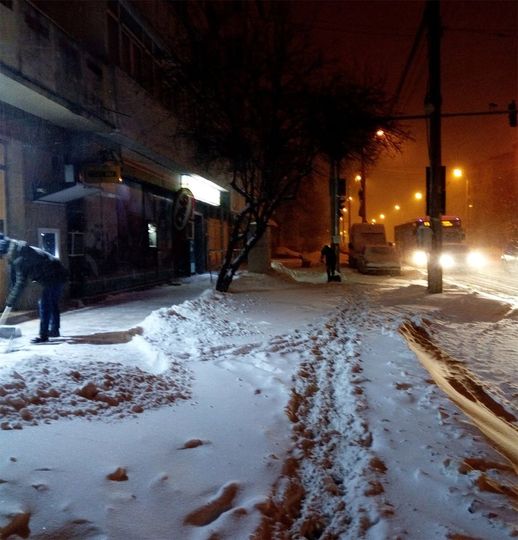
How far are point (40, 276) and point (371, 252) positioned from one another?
2362 centimetres

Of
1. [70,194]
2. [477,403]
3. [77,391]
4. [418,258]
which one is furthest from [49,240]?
[418,258]

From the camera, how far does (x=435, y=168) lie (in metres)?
16.2

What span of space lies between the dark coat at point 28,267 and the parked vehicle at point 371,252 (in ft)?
73.2

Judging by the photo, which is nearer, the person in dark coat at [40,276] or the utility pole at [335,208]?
the person in dark coat at [40,276]

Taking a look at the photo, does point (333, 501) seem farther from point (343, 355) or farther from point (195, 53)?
point (195, 53)

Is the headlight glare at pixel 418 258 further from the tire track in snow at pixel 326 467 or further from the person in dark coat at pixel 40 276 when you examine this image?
the person in dark coat at pixel 40 276

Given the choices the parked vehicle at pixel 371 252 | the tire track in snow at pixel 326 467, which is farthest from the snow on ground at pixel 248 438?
the parked vehicle at pixel 371 252

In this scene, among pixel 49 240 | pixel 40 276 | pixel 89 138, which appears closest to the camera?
pixel 40 276

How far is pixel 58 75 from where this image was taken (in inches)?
403

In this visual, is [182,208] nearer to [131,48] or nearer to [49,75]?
[131,48]

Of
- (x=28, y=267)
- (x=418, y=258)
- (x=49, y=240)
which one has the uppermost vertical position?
(x=49, y=240)

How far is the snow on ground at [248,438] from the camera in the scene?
3.25 meters

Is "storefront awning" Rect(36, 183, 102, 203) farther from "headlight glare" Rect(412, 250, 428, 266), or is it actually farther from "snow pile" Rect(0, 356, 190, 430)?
"headlight glare" Rect(412, 250, 428, 266)

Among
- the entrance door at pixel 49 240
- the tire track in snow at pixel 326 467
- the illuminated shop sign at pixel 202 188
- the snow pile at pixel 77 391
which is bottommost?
the tire track in snow at pixel 326 467
